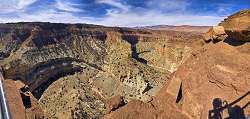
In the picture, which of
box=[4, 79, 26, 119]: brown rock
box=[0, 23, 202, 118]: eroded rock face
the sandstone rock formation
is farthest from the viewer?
box=[0, 23, 202, 118]: eroded rock face

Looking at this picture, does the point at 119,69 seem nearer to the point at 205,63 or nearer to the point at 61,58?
the point at 61,58

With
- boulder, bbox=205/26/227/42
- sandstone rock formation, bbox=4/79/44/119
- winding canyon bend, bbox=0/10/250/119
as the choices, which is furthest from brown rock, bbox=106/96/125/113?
boulder, bbox=205/26/227/42

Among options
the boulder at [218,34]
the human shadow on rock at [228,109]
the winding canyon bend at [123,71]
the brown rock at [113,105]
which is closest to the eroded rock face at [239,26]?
the winding canyon bend at [123,71]

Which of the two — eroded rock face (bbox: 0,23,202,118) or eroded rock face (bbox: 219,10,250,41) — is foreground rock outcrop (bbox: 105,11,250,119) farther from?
eroded rock face (bbox: 0,23,202,118)

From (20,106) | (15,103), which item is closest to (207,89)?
(20,106)

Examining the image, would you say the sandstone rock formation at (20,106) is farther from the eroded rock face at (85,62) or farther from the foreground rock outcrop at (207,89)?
the eroded rock face at (85,62)

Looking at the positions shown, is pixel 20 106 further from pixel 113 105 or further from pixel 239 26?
pixel 239 26

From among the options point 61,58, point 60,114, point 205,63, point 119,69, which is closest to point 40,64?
point 61,58
